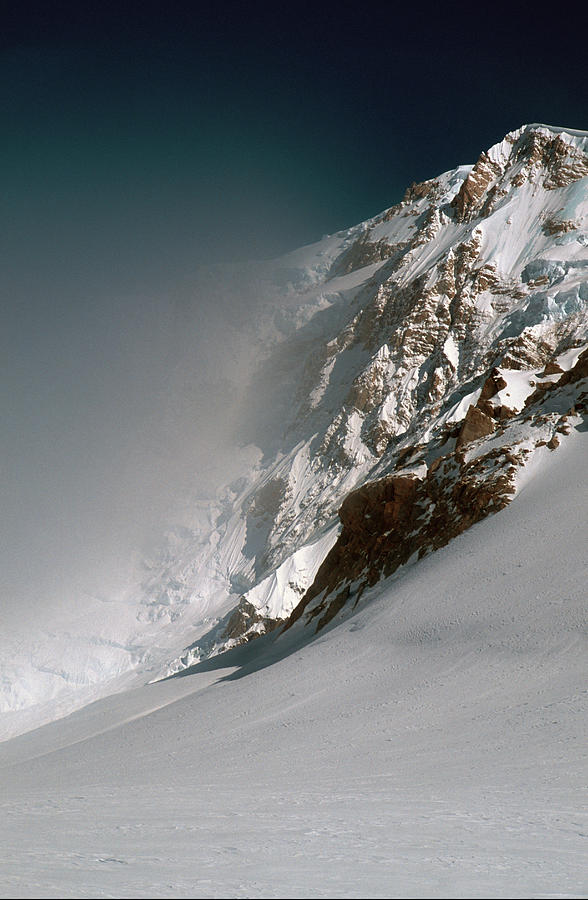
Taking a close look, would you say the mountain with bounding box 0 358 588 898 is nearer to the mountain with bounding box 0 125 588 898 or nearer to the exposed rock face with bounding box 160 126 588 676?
the mountain with bounding box 0 125 588 898

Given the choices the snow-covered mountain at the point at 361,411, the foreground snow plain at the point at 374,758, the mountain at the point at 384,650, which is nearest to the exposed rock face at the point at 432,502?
the mountain at the point at 384,650

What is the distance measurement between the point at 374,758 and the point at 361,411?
70241 mm

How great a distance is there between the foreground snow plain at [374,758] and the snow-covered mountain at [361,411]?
10.5 m

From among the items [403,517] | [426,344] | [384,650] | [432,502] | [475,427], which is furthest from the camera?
[426,344]

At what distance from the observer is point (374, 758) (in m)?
13.6

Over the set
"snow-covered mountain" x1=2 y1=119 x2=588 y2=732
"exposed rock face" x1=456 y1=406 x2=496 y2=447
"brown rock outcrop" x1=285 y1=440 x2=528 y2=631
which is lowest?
"brown rock outcrop" x1=285 y1=440 x2=528 y2=631

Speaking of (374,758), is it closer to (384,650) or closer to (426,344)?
(384,650)

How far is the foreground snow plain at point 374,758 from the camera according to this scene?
478 cm

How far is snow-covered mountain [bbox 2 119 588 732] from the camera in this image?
59.3 metres

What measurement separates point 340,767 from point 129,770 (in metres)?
6.27

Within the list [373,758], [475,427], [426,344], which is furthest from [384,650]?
[426,344]

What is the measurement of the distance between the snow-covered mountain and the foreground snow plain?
1047 cm

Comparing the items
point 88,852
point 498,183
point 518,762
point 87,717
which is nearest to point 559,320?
point 498,183

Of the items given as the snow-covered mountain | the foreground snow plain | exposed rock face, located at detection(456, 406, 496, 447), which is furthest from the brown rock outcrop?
exposed rock face, located at detection(456, 406, 496, 447)
